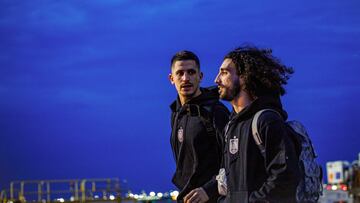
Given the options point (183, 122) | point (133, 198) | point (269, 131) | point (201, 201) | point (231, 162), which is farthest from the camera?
point (133, 198)

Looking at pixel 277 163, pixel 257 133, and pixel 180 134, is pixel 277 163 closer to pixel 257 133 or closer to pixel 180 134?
pixel 257 133

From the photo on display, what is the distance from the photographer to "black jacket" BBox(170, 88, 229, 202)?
6320 mm

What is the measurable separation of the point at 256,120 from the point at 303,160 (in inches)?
17.0

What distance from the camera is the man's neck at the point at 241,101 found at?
493 cm

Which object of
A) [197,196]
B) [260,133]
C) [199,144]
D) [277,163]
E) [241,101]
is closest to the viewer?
[277,163]

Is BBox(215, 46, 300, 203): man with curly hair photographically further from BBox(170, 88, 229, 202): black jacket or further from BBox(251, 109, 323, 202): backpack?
BBox(170, 88, 229, 202): black jacket

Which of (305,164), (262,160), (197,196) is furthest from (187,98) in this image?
(305,164)

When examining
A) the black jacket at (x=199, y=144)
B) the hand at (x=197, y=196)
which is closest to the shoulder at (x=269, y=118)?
the black jacket at (x=199, y=144)

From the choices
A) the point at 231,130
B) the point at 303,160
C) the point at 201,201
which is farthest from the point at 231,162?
the point at 201,201

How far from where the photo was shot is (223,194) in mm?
5027

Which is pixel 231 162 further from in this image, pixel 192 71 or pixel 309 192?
pixel 192 71

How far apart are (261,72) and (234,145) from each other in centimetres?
60

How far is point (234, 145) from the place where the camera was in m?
4.82

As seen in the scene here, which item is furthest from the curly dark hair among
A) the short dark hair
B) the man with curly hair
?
the short dark hair
